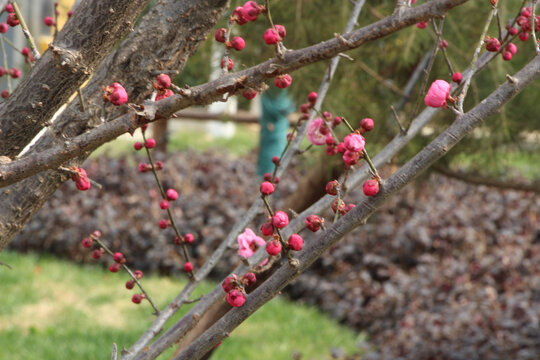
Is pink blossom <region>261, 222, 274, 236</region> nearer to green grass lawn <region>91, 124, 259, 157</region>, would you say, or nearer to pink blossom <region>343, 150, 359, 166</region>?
pink blossom <region>343, 150, 359, 166</region>

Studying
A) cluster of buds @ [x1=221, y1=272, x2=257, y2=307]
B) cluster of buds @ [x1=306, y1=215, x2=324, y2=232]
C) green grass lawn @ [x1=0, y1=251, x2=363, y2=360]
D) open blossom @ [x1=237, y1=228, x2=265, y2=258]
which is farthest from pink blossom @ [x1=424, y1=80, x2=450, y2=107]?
green grass lawn @ [x1=0, y1=251, x2=363, y2=360]

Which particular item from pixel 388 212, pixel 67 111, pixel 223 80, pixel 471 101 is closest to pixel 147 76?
pixel 67 111

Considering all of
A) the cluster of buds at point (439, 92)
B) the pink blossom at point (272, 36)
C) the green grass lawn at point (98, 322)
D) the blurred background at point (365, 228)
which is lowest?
the green grass lawn at point (98, 322)

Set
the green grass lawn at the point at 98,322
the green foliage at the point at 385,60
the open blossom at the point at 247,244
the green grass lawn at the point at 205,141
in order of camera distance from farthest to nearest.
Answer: the green grass lawn at the point at 205,141 < the green grass lawn at the point at 98,322 < the green foliage at the point at 385,60 < the open blossom at the point at 247,244

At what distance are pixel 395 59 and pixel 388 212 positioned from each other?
3.21 metres

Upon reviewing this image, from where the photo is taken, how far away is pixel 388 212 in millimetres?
5938

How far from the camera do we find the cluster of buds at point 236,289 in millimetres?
1007

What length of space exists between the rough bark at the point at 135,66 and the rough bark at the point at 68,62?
0.48 feet

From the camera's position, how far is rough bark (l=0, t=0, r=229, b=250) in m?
1.23

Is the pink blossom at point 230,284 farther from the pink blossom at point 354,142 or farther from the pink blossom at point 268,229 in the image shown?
the pink blossom at point 354,142

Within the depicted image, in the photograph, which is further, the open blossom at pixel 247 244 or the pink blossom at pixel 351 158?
the open blossom at pixel 247 244

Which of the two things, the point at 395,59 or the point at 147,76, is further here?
the point at 395,59

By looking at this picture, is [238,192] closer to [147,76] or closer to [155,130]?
[155,130]

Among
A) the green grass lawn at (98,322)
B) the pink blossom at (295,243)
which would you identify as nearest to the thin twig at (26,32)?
the pink blossom at (295,243)
